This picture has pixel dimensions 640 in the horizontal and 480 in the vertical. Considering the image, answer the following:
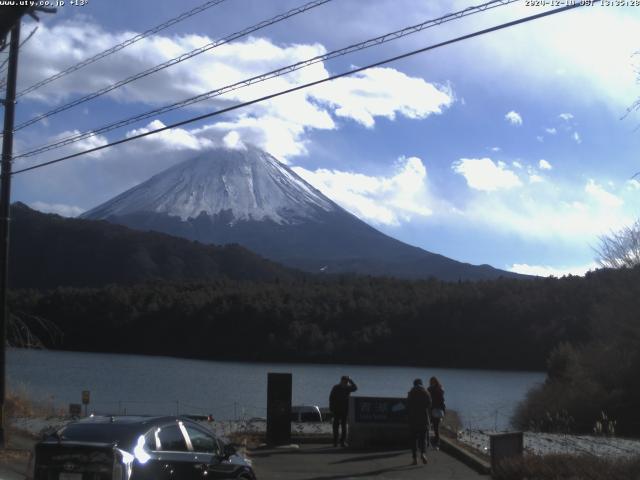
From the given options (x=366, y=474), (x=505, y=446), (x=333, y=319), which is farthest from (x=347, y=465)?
(x=333, y=319)

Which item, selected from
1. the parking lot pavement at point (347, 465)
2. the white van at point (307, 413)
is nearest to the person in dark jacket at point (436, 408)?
the parking lot pavement at point (347, 465)

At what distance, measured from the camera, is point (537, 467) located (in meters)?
12.6

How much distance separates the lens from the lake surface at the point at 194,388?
109 feet

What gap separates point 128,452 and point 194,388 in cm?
3561

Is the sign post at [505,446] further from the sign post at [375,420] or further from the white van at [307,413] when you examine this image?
the white van at [307,413]

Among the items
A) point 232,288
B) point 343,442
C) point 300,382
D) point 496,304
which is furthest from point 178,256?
point 343,442

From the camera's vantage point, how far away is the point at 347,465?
50.9 ft

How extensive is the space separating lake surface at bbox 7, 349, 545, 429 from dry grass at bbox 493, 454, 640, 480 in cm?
1411

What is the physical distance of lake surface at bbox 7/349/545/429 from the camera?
33.1m

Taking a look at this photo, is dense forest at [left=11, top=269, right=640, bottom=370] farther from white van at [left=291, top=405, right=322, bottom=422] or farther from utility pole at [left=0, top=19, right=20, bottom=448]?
utility pole at [left=0, top=19, right=20, bottom=448]

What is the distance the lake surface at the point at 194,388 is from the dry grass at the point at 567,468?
14.1 meters

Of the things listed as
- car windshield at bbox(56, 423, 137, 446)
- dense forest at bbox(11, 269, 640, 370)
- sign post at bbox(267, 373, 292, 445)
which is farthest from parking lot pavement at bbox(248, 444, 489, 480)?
dense forest at bbox(11, 269, 640, 370)

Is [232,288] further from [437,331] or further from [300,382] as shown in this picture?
[300,382]

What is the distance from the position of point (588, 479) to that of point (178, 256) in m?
126
